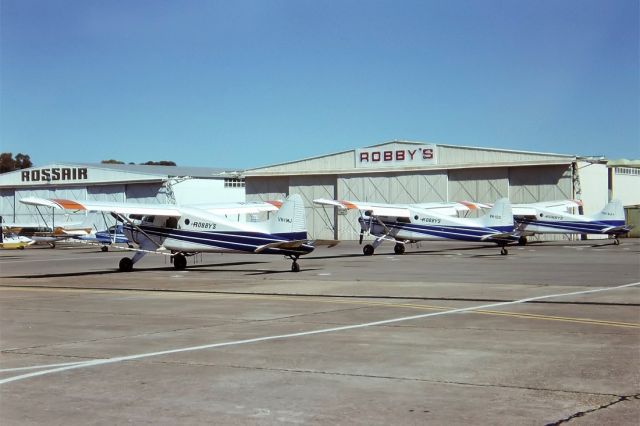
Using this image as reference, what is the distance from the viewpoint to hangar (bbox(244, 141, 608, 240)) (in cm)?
5722

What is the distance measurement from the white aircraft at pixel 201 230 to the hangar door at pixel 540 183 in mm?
33851

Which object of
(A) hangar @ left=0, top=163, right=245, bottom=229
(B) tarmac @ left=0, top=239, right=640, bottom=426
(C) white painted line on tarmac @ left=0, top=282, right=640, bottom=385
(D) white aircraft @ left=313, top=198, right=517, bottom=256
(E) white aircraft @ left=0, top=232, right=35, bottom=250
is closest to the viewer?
(B) tarmac @ left=0, top=239, right=640, bottom=426

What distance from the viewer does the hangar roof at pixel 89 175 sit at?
245 feet

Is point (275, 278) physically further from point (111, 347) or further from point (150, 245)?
point (111, 347)

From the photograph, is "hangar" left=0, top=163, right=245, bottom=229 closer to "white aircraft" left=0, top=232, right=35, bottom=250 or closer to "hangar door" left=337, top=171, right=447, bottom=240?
"white aircraft" left=0, top=232, right=35, bottom=250

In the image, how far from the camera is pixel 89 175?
77.3 m

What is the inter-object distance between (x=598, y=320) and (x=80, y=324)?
29.4 feet

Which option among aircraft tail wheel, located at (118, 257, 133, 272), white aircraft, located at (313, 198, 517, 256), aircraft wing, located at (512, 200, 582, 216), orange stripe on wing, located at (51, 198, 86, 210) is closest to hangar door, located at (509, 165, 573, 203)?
aircraft wing, located at (512, 200, 582, 216)

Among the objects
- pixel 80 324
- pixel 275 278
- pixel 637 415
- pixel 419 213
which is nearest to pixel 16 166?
pixel 419 213

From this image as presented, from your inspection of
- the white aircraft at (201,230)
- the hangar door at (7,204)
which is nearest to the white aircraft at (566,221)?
the white aircraft at (201,230)

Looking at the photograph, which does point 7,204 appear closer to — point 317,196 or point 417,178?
point 317,196

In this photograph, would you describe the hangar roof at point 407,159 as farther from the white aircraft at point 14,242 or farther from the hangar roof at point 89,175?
the white aircraft at point 14,242

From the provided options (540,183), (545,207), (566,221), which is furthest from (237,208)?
(540,183)

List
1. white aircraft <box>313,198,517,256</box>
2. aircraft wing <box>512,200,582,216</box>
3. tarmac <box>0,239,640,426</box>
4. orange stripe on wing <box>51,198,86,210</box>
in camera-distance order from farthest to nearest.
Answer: aircraft wing <box>512,200,582,216</box>
white aircraft <box>313,198,517,256</box>
orange stripe on wing <box>51,198,86,210</box>
tarmac <box>0,239,640,426</box>
